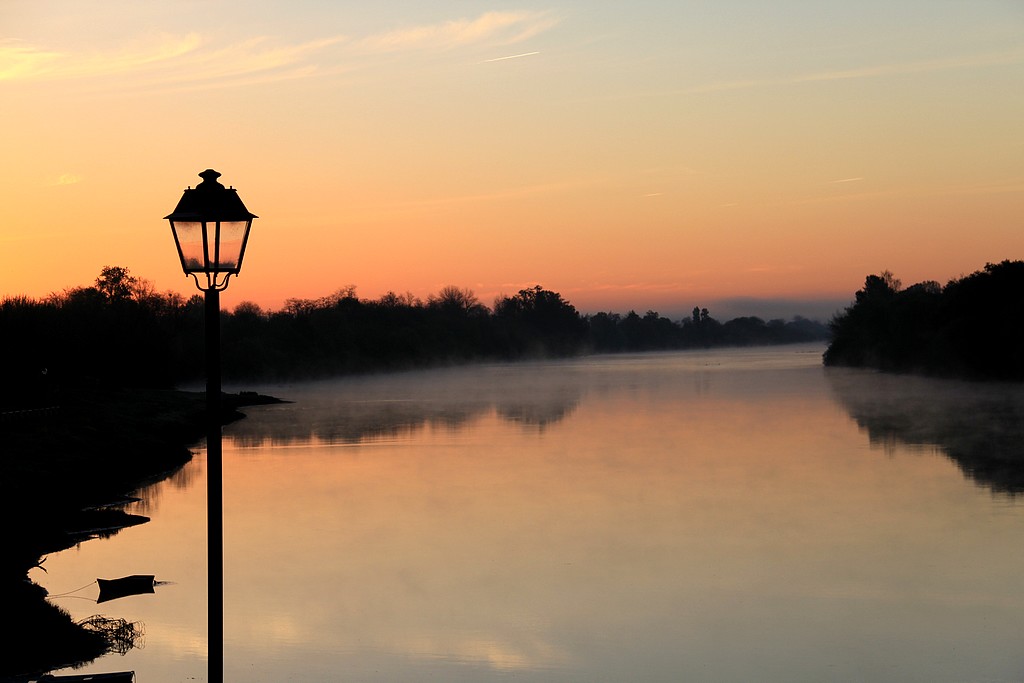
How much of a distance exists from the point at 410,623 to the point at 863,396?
195 ft

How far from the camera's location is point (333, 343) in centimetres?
13600

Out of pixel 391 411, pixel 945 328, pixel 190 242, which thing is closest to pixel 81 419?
pixel 391 411

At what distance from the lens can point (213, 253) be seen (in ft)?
27.2

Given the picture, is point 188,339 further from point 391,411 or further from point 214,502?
point 214,502

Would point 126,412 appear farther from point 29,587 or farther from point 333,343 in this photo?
point 333,343

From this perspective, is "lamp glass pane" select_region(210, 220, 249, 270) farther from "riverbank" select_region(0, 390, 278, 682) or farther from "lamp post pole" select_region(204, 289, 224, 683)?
"riverbank" select_region(0, 390, 278, 682)

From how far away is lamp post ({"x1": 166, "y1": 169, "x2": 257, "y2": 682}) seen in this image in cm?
810

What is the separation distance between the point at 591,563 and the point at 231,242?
464 inches

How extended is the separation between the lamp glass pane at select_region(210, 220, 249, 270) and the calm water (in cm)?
600

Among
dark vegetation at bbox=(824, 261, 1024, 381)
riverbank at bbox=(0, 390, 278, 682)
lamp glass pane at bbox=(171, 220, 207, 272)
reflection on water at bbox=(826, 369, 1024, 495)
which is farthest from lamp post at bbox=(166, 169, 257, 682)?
dark vegetation at bbox=(824, 261, 1024, 381)

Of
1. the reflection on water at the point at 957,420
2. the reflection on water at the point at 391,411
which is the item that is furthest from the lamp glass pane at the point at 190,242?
the reflection on water at the point at 391,411

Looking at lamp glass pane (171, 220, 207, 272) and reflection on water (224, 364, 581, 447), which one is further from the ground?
lamp glass pane (171, 220, 207, 272)

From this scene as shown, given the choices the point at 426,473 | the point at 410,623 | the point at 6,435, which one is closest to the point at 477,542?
the point at 410,623

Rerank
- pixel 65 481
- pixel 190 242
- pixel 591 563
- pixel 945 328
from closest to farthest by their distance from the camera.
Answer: pixel 190 242, pixel 591 563, pixel 65 481, pixel 945 328
